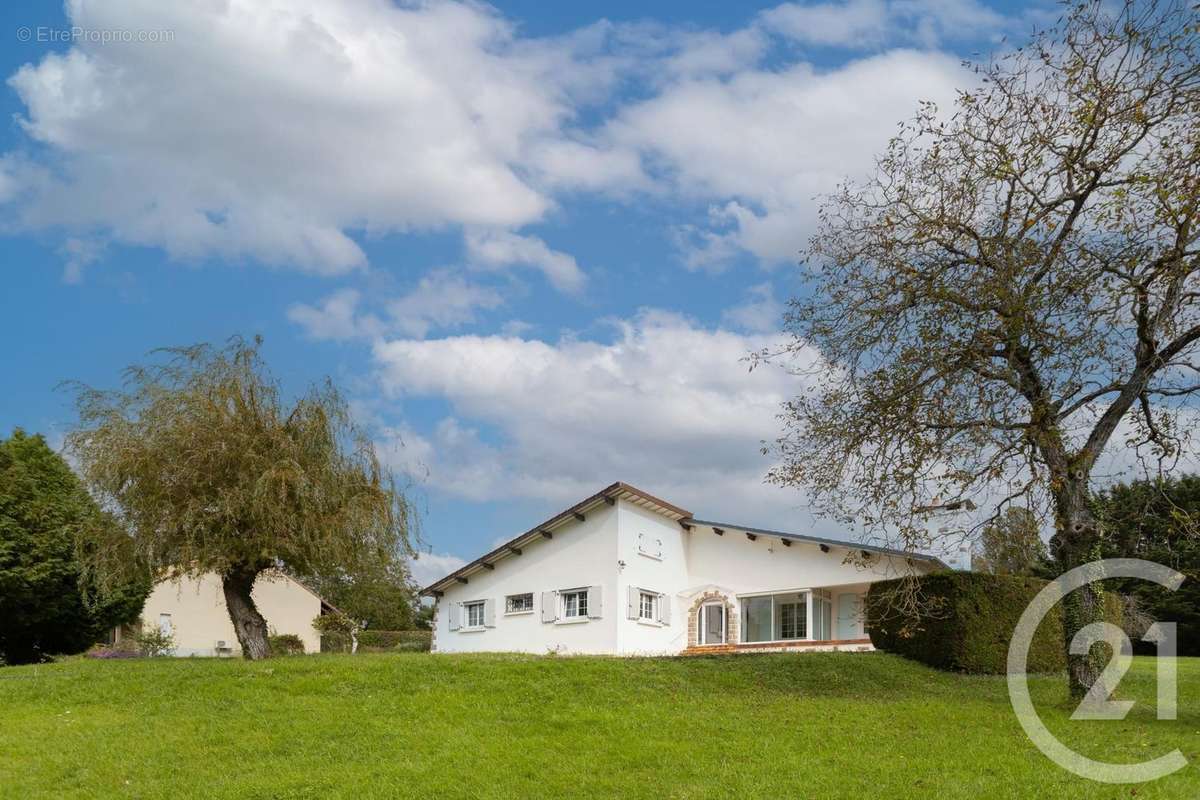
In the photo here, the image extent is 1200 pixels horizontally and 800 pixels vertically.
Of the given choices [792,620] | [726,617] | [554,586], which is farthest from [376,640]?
[792,620]

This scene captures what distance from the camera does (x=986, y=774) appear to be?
39.8 ft

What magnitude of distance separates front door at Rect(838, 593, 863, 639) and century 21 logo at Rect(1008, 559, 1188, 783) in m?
10.6

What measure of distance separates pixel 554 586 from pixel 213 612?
73.3ft

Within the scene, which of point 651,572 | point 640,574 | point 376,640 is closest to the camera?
point 640,574

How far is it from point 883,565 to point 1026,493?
16.8 m

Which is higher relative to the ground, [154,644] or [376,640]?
[154,644]

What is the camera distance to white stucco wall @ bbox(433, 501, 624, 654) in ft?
111

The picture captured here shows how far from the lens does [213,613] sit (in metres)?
49.8

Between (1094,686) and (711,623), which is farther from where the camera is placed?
(711,623)

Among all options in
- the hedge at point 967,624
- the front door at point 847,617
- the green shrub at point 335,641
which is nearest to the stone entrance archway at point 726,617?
the front door at point 847,617

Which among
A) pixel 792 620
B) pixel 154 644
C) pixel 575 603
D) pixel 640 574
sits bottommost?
pixel 154 644

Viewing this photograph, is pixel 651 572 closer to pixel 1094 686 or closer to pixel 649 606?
pixel 649 606

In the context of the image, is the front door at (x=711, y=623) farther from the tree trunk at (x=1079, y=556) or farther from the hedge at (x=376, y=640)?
the tree trunk at (x=1079, y=556)

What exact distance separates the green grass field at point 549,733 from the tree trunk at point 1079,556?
877 millimetres
